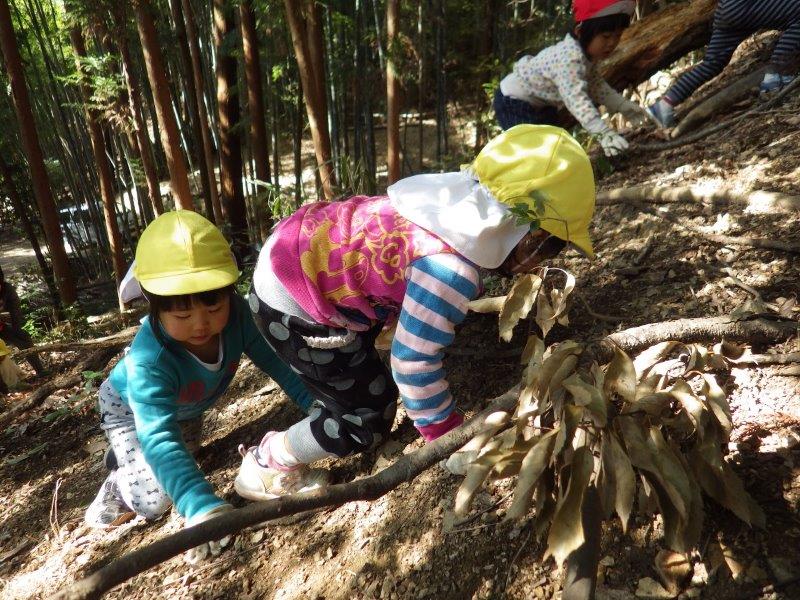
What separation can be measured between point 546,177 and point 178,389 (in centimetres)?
145

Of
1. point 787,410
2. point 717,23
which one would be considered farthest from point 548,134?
point 717,23

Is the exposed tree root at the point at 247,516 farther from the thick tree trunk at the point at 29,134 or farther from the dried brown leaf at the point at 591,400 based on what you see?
the thick tree trunk at the point at 29,134

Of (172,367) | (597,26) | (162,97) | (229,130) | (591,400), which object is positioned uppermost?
(597,26)

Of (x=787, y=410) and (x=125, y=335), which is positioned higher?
(x=787, y=410)

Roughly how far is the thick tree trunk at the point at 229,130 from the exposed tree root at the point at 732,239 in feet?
11.5

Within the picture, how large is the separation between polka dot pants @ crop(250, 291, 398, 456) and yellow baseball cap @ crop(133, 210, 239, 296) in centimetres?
17

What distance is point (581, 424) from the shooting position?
1284mm

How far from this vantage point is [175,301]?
1.84m

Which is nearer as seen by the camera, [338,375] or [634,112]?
[338,375]

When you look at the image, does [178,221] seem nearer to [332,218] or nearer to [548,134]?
[332,218]

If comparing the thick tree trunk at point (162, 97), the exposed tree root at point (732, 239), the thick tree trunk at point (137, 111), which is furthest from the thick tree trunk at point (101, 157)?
the exposed tree root at point (732, 239)

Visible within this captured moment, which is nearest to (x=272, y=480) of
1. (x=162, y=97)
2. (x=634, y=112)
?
(x=162, y=97)

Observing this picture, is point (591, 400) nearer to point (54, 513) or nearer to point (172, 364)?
point (172, 364)

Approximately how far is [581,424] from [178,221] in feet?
4.52
